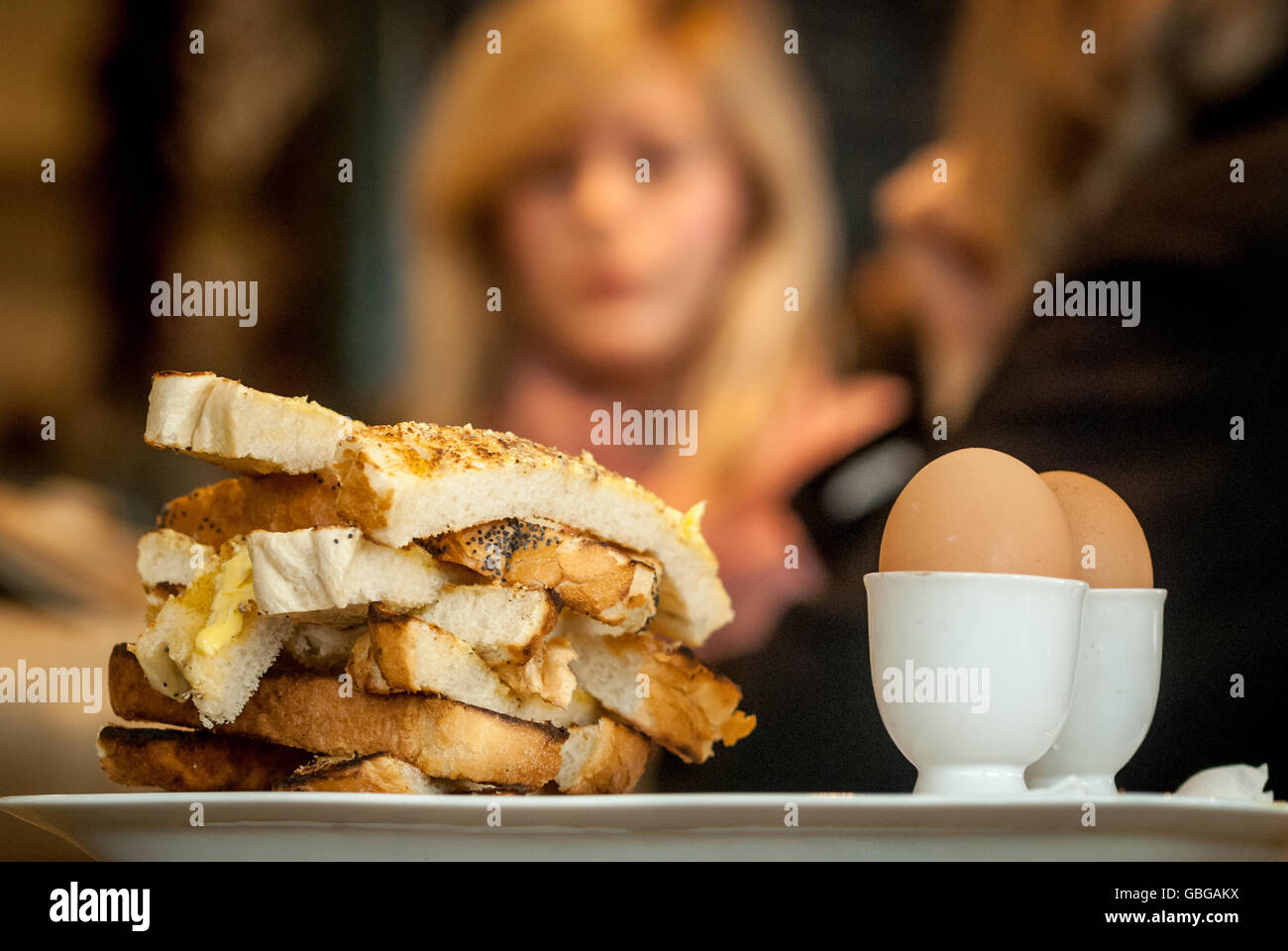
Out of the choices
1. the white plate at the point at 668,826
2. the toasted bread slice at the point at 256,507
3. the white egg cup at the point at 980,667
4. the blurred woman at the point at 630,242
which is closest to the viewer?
the white plate at the point at 668,826

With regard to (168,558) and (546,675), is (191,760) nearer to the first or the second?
(168,558)

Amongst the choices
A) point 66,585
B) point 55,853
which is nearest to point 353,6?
point 66,585

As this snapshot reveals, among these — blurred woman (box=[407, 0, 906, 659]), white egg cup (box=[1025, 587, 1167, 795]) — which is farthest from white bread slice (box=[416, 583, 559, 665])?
blurred woman (box=[407, 0, 906, 659])

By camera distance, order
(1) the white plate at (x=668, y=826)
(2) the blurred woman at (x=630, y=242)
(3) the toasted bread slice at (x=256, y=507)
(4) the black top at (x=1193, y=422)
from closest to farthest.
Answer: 1. (1) the white plate at (x=668, y=826)
2. (3) the toasted bread slice at (x=256, y=507)
3. (4) the black top at (x=1193, y=422)
4. (2) the blurred woman at (x=630, y=242)

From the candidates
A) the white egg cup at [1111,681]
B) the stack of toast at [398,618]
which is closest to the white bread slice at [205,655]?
the stack of toast at [398,618]

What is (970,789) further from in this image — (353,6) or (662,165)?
(353,6)

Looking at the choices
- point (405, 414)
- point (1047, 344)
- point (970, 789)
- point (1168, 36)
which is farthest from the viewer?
point (405, 414)

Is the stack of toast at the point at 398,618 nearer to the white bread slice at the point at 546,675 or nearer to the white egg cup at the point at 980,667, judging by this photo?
the white bread slice at the point at 546,675
